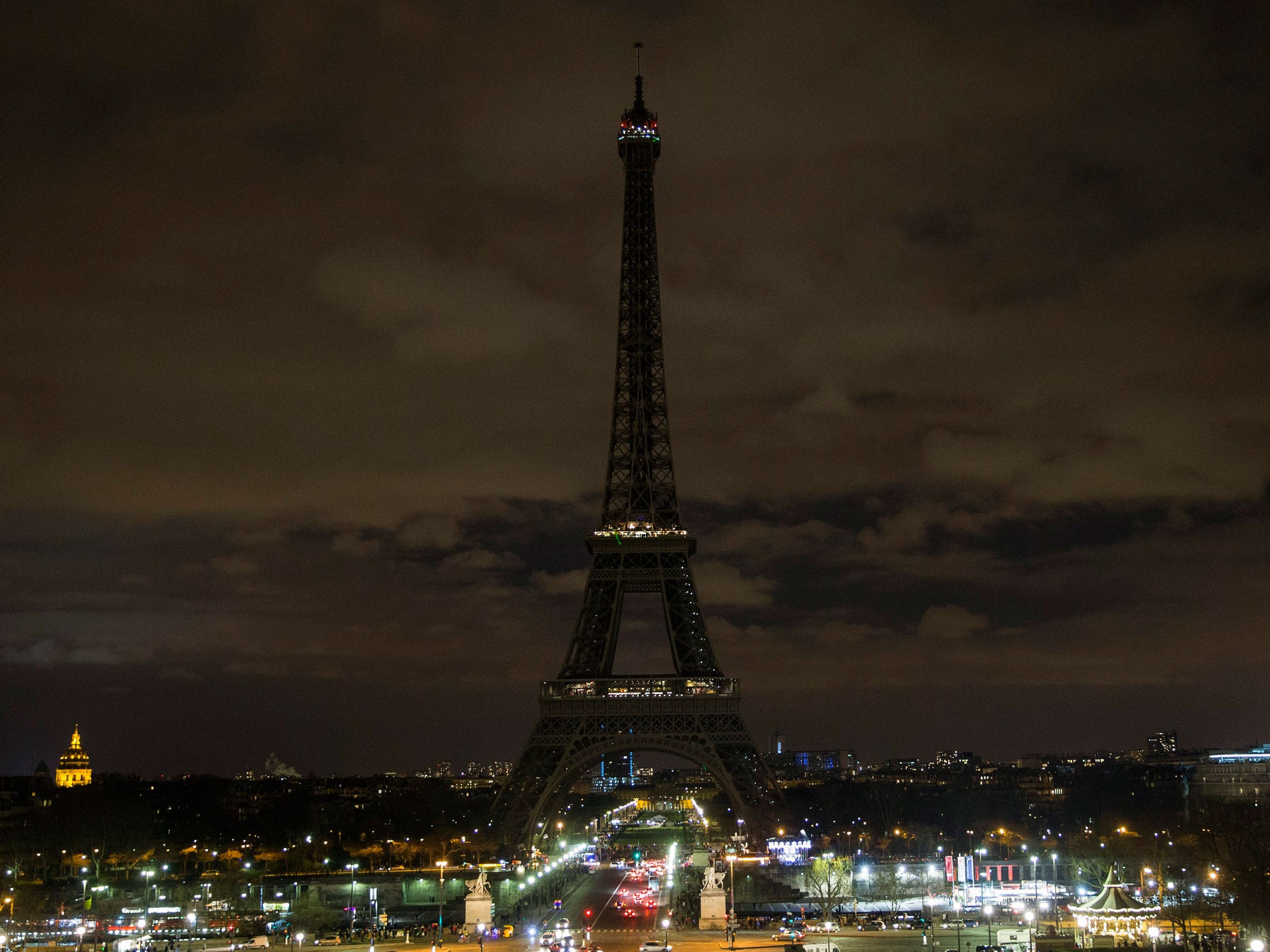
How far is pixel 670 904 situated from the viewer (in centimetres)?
7144

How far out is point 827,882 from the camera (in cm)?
6794

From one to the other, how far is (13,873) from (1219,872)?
80.3 meters

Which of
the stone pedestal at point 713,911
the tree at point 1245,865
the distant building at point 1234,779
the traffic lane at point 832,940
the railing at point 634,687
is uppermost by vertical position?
the railing at point 634,687

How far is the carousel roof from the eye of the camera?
54.5 m

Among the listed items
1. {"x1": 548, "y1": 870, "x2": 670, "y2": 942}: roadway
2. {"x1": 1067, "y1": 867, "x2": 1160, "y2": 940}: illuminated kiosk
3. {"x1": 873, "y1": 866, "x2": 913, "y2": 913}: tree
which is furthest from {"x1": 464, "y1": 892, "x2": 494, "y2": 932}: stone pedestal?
{"x1": 1067, "y1": 867, "x2": 1160, "y2": 940}: illuminated kiosk

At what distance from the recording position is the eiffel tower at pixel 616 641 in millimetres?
91250

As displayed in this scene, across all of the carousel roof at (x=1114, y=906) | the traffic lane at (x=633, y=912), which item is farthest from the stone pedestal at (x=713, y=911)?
the carousel roof at (x=1114, y=906)

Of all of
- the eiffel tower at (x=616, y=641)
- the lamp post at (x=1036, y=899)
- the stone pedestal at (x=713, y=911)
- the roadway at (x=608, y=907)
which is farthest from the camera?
the eiffel tower at (x=616, y=641)

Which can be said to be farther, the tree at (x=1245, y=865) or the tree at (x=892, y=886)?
the tree at (x=892, y=886)

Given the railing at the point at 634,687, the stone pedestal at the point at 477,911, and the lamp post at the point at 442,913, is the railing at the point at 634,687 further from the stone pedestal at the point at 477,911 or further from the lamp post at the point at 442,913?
the stone pedestal at the point at 477,911

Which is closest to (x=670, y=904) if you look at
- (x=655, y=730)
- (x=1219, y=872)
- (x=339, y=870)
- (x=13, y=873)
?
(x=655, y=730)

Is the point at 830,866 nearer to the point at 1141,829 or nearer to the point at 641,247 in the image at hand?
the point at 641,247

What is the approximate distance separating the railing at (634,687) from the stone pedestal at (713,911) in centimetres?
3191

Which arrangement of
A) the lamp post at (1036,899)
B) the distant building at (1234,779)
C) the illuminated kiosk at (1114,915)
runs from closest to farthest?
the illuminated kiosk at (1114,915) < the lamp post at (1036,899) < the distant building at (1234,779)
